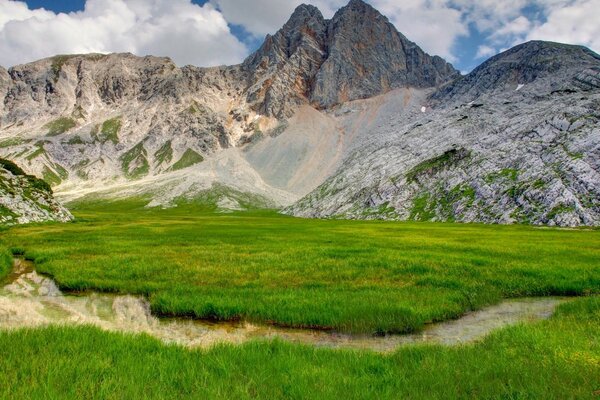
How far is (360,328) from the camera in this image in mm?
16344

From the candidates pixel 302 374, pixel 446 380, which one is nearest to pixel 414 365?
pixel 446 380

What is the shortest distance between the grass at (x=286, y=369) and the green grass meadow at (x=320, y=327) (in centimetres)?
4

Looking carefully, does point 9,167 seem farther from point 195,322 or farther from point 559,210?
point 559,210

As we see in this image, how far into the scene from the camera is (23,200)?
81562mm

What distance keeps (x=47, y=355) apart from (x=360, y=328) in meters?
10.8

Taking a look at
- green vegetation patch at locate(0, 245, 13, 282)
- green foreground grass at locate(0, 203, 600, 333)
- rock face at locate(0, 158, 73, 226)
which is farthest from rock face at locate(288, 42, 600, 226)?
green vegetation patch at locate(0, 245, 13, 282)

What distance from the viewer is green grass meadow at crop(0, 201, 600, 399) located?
8.71 metres

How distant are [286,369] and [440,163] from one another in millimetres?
166024

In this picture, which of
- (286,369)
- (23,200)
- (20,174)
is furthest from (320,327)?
(20,174)

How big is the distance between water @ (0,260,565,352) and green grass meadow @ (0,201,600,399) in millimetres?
873

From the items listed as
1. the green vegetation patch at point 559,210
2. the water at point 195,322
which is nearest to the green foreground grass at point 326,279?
the water at point 195,322

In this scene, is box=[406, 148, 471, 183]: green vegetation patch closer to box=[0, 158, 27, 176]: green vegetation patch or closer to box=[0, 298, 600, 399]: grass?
box=[0, 158, 27, 176]: green vegetation patch

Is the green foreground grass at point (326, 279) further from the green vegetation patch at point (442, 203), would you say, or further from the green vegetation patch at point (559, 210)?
the green vegetation patch at point (442, 203)

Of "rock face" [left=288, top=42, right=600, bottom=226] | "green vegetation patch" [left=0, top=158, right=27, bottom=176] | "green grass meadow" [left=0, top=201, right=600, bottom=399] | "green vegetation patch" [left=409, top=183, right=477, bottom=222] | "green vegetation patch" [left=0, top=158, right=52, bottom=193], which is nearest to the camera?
"green grass meadow" [left=0, top=201, right=600, bottom=399]
